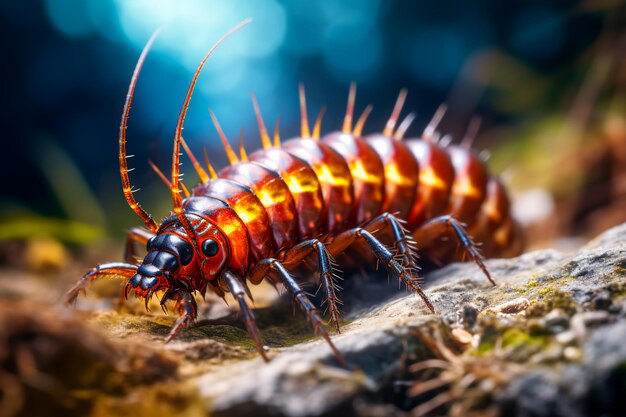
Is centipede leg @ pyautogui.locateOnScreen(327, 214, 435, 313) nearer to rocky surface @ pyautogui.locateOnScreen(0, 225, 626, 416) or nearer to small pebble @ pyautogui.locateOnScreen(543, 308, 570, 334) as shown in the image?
rocky surface @ pyautogui.locateOnScreen(0, 225, 626, 416)

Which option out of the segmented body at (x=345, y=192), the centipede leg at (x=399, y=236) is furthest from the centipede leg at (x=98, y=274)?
the centipede leg at (x=399, y=236)

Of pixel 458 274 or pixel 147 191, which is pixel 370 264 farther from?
pixel 147 191

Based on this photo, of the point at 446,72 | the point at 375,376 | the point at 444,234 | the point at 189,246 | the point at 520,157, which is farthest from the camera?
the point at 446,72

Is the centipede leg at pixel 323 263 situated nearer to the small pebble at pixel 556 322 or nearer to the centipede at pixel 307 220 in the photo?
the centipede at pixel 307 220

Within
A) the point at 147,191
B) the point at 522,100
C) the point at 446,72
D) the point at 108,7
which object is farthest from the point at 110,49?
the point at 522,100

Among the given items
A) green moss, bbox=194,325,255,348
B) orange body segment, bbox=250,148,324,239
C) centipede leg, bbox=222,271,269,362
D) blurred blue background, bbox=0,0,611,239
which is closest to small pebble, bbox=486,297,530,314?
centipede leg, bbox=222,271,269,362

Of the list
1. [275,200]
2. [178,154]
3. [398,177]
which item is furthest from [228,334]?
[398,177]
